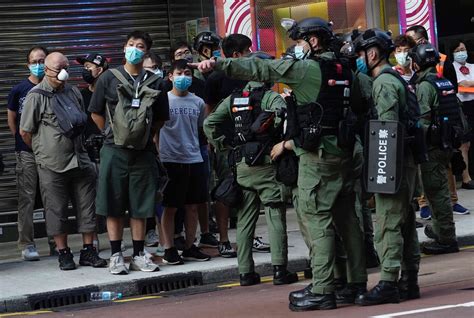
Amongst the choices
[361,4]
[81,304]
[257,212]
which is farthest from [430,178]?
[361,4]

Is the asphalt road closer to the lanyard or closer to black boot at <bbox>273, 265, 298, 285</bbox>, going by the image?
black boot at <bbox>273, 265, 298, 285</bbox>

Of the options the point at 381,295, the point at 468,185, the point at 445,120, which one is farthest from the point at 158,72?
the point at 468,185

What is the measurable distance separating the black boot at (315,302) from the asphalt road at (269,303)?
0.22ft

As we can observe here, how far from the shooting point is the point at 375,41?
902 cm

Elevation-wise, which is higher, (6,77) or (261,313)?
(6,77)

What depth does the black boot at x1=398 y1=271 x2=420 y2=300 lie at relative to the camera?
9.18m

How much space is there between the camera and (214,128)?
1066 cm

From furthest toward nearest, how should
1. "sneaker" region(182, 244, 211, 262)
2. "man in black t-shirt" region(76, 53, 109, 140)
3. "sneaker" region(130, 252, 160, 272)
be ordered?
"man in black t-shirt" region(76, 53, 109, 140), "sneaker" region(182, 244, 211, 262), "sneaker" region(130, 252, 160, 272)

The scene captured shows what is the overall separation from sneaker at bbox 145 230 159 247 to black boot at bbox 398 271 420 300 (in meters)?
4.31

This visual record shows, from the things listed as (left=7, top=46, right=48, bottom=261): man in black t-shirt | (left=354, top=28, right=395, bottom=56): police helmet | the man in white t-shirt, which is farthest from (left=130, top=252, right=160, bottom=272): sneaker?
the man in white t-shirt

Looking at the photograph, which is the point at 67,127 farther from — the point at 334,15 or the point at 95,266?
the point at 334,15

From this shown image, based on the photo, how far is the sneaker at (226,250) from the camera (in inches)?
470

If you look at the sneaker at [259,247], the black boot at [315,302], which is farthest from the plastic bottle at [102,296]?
the black boot at [315,302]

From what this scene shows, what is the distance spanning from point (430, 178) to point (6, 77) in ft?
18.3
